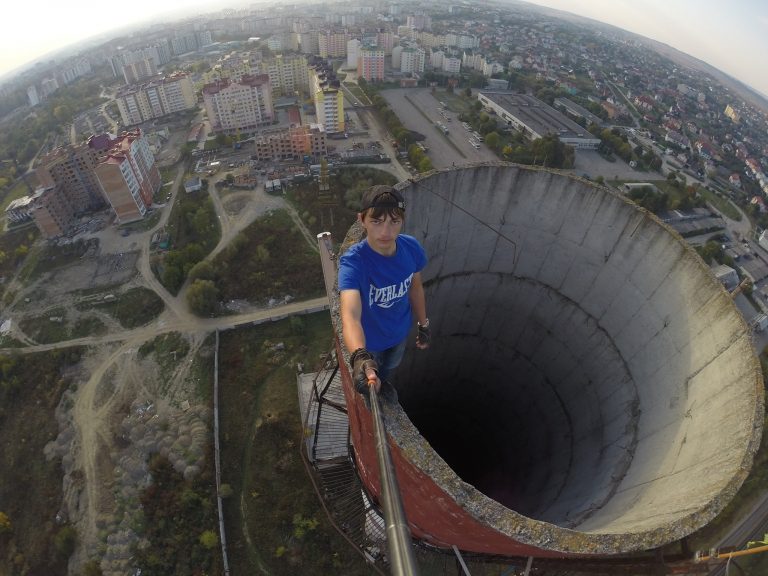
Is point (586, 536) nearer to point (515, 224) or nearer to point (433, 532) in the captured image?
point (433, 532)

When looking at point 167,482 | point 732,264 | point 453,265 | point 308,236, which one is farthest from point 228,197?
point 732,264

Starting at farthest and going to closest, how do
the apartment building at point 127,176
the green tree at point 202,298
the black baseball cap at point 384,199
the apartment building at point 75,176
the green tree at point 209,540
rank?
the apartment building at point 75,176, the apartment building at point 127,176, the green tree at point 202,298, the green tree at point 209,540, the black baseball cap at point 384,199

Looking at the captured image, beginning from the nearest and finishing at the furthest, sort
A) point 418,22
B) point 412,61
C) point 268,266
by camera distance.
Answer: point 268,266
point 412,61
point 418,22

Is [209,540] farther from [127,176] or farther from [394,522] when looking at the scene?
[127,176]

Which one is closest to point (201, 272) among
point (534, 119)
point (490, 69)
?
point (534, 119)

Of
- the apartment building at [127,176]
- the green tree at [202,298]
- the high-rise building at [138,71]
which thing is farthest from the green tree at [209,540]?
the high-rise building at [138,71]

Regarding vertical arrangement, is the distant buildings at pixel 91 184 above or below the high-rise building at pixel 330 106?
below

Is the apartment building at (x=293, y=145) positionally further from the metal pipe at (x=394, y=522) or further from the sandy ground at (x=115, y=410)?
the metal pipe at (x=394, y=522)
